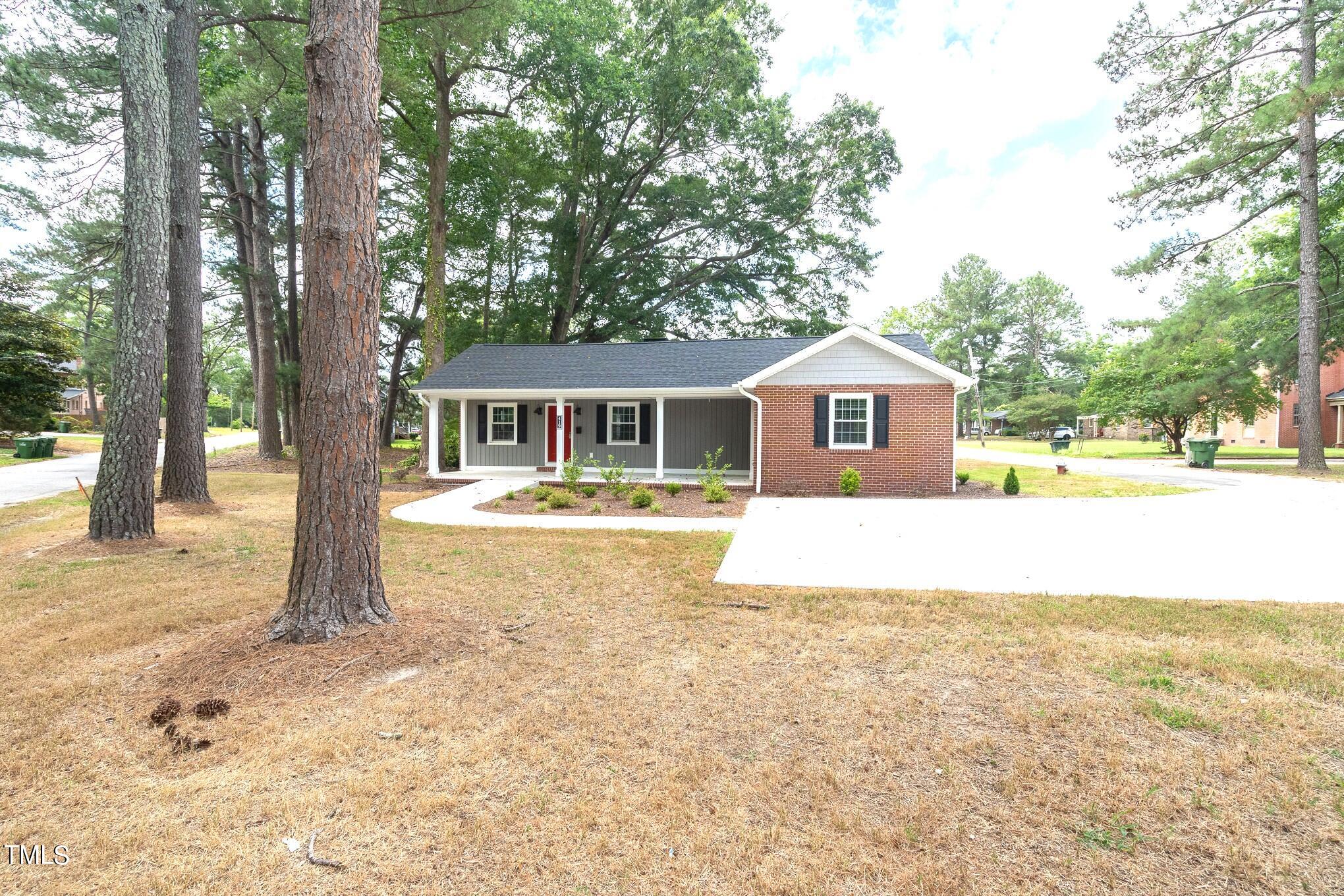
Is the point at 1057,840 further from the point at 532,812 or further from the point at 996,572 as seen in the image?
the point at 996,572

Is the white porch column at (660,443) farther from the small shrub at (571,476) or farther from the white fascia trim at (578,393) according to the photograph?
the small shrub at (571,476)

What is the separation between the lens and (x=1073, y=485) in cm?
1301

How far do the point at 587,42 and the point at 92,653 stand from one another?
20.3 m

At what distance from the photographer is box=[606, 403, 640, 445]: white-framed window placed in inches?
595

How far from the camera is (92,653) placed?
12.2 feet

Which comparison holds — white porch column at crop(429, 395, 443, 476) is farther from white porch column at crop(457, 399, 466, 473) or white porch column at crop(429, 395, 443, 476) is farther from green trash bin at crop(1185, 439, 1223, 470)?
green trash bin at crop(1185, 439, 1223, 470)

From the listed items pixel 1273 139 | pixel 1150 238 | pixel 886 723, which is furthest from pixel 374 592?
pixel 1273 139

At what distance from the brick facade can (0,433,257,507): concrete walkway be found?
12.1 metres

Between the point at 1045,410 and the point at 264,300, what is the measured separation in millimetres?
48231

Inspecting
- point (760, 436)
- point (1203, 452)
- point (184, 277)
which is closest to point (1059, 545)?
point (760, 436)

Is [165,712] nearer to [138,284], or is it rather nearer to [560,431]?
[138,284]

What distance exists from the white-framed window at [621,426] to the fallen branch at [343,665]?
458 inches

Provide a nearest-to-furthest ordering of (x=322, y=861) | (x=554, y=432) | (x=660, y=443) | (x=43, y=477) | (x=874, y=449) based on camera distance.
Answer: (x=322, y=861) → (x=874, y=449) → (x=660, y=443) → (x=43, y=477) → (x=554, y=432)

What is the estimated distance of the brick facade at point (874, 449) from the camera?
1162 cm
